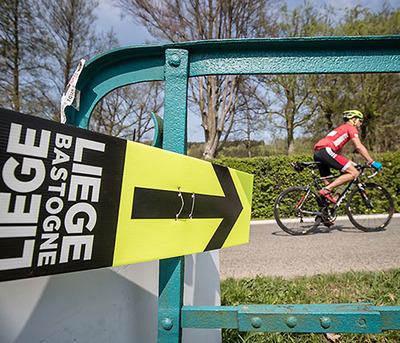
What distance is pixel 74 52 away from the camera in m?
13.3

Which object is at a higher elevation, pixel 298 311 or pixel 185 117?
pixel 185 117

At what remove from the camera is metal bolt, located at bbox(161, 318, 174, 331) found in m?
0.84

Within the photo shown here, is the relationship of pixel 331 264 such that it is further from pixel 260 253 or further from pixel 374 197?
pixel 374 197

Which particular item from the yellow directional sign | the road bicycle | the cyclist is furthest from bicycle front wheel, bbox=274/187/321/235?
the yellow directional sign

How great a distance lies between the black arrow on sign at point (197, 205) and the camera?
29.1 inches

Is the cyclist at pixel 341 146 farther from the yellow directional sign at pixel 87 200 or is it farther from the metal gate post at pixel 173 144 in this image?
the yellow directional sign at pixel 87 200

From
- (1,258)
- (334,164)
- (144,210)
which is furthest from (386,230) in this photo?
(1,258)

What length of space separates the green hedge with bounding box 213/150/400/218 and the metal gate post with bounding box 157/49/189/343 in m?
6.49

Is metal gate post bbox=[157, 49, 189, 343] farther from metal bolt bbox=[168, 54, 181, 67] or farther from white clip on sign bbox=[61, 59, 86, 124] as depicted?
white clip on sign bbox=[61, 59, 86, 124]

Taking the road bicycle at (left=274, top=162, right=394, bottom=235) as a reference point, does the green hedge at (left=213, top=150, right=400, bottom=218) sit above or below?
above

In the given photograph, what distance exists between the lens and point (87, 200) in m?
0.62

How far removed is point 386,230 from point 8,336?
225 inches

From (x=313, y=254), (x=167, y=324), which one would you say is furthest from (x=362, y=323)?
(x=313, y=254)

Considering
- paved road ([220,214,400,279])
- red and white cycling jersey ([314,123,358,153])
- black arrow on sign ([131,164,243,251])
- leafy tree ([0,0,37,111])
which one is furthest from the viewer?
leafy tree ([0,0,37,111])
